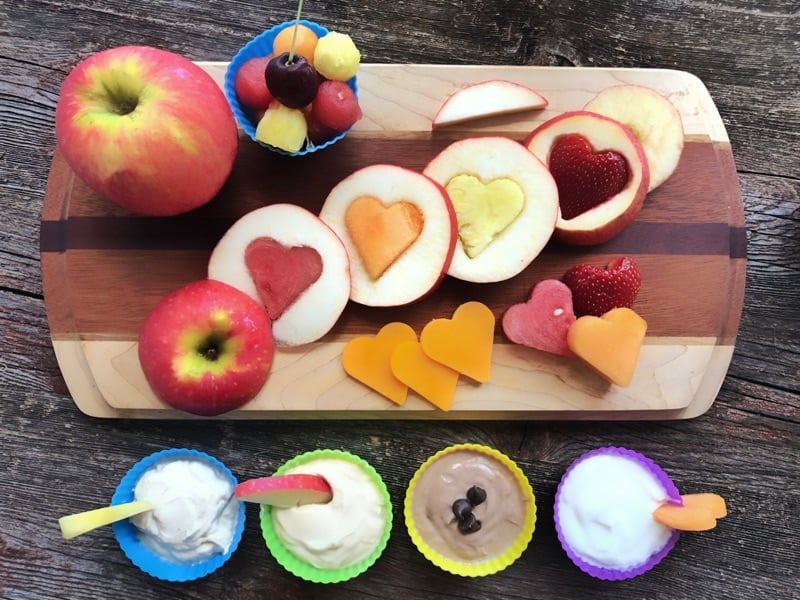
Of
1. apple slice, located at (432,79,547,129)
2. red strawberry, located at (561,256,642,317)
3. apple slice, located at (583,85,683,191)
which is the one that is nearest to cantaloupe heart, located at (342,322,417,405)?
red strawberry, located at (561,256,642,317)

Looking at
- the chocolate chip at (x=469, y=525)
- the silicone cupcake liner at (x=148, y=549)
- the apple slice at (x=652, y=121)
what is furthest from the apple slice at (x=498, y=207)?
the silicone cupcake liner at (x=148, y=549)

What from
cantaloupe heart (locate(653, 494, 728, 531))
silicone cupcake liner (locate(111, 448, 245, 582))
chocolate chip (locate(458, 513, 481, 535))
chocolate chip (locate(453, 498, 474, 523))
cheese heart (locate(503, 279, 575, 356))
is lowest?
silicone cupcake liner (locate(111, 448, 245, 582))

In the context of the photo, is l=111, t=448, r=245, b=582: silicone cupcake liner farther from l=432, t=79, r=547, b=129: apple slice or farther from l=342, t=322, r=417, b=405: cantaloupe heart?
l=432, t=79, r=547, b=129: apple slice

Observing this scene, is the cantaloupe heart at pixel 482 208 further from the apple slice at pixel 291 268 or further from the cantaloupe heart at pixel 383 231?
the apple slice at pixel 291 268

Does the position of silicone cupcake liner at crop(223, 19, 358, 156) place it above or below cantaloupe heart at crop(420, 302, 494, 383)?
above

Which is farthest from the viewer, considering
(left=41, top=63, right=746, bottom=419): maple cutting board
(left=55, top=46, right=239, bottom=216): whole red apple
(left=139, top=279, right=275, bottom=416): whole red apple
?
(left=41, top=63, right=746, bottom=419): maple cutting board

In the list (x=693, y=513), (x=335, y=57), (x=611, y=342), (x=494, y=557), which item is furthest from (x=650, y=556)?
(x=335, y=57)
